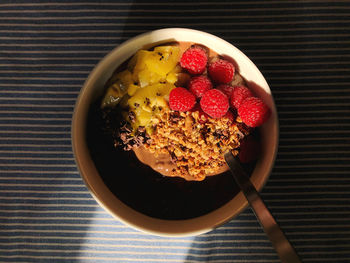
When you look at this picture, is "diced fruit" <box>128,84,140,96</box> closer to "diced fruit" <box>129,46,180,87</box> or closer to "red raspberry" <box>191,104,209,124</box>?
"diced fruit" <box>129,46,180,87</box>

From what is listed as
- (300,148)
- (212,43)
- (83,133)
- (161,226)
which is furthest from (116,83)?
(300,148)

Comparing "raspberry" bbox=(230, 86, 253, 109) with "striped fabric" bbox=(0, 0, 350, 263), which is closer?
"raspberry" bbox=(230, 86, 253, 109)

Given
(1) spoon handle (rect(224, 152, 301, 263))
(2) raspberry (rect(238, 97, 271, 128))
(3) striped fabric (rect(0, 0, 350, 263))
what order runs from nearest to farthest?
(1) spoon handle (rect(224, 152, 301, 263))
(2) raspberry (rect(238, 97, 271, 128))
(3) striped fabric (rect(0, 0, 350, 263))

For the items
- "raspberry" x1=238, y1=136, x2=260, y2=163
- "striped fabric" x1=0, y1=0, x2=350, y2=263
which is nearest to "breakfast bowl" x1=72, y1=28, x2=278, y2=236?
"raspberry" x1=238, y1=136, x2=260, y2=163

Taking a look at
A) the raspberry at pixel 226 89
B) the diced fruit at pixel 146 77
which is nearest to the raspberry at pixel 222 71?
the raspberry at pixel 226 89

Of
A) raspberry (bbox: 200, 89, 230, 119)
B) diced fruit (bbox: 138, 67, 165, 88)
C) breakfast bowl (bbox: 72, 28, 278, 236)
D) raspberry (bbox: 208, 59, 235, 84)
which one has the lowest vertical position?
breakfast bowl (bbox: 72, 28, 278, 236)

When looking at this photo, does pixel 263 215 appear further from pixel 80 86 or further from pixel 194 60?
pixel 80 86

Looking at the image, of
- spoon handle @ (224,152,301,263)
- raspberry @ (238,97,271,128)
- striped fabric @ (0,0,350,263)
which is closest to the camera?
spoon handle @ (224,152,301,263)
